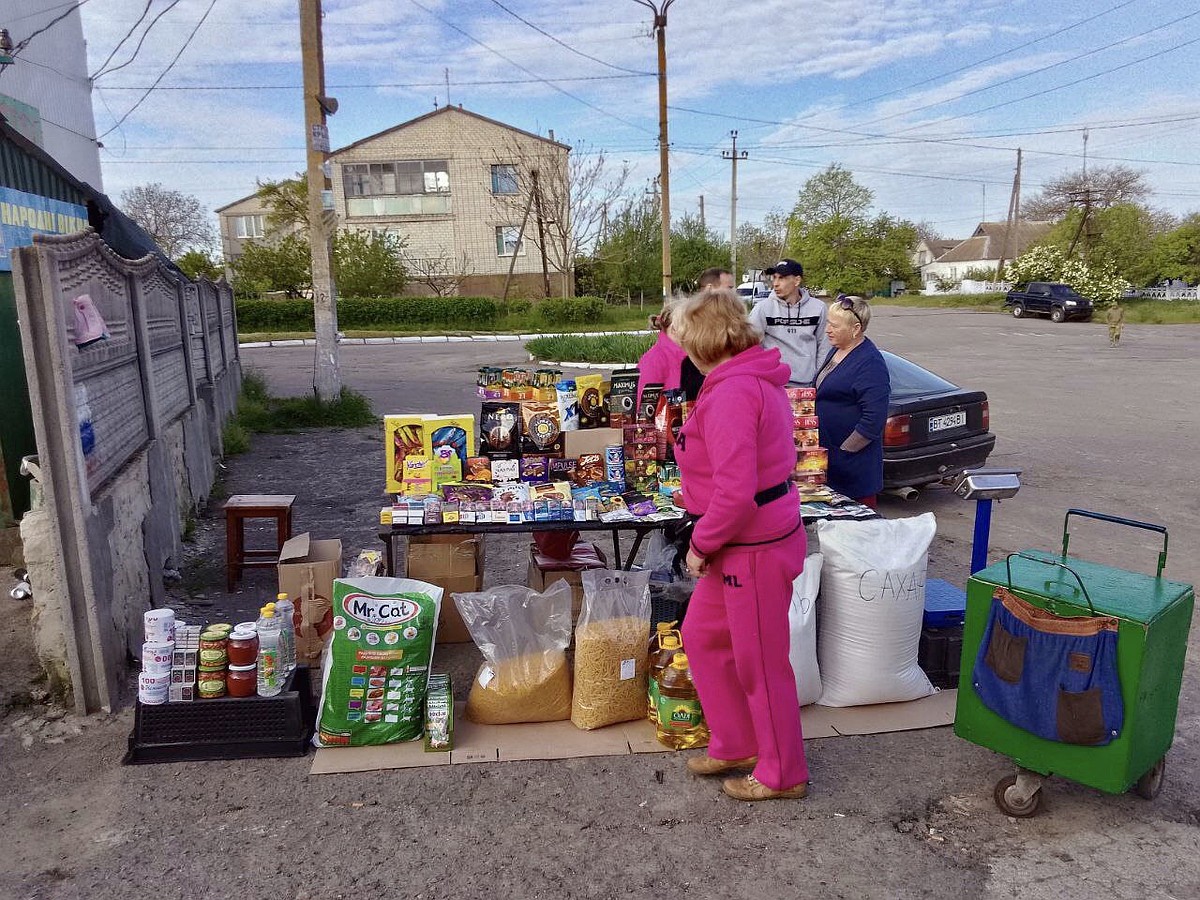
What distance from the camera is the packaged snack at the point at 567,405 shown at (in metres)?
4.67

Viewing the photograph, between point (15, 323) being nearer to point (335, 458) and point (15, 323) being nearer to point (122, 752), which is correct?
point (122, 752)

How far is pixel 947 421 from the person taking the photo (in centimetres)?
745

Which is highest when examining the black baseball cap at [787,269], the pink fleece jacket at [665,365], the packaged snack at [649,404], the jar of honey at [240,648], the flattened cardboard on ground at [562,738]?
the black baseball cap at [787,269]

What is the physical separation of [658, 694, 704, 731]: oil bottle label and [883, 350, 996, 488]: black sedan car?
4014 mm

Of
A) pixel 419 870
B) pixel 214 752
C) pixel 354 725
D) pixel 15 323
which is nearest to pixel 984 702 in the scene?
pixel 419 870

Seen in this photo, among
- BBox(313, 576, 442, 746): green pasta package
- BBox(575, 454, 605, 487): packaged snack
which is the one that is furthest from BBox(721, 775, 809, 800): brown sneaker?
BBox(575, 454, 605, 487): packaged snack

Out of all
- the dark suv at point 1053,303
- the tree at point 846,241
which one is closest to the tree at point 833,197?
the tree at point 846,241

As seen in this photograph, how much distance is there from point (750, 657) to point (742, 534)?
482 mm

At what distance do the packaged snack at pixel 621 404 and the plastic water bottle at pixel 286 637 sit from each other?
197 cm

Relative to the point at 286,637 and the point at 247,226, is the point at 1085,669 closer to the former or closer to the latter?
the point at 286,637

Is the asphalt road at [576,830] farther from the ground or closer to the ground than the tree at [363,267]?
closer to the ground

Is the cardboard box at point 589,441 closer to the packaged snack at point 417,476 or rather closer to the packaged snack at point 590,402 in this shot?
the packaged snack at point 590,402

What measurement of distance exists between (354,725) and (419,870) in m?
0.91

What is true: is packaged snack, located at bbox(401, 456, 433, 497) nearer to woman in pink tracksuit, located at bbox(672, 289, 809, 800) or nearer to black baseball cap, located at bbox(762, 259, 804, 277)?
woman in pink tracksuit, located at bbox(672, 289, 809, 800)
